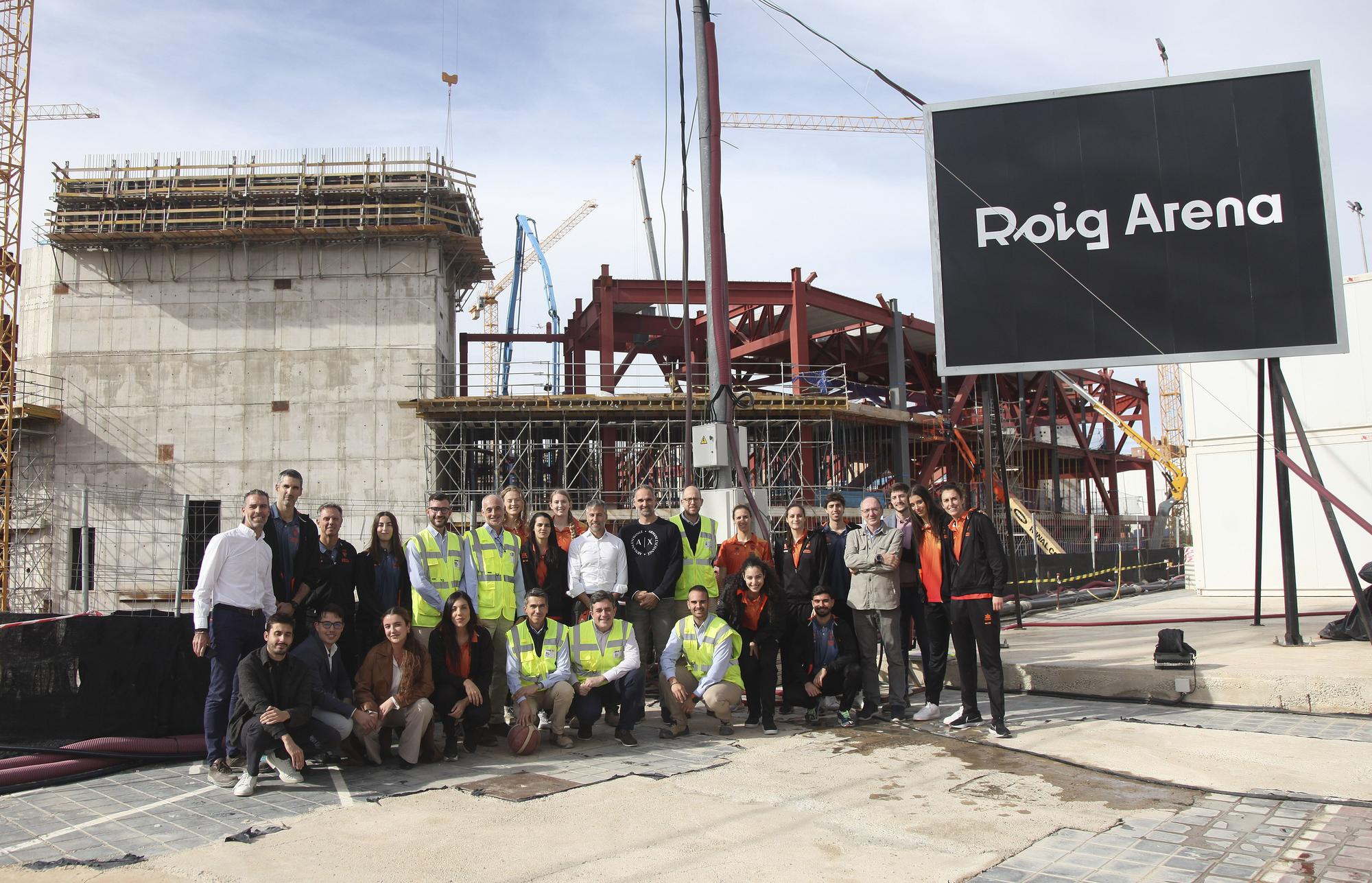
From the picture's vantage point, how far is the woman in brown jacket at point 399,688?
6414mm

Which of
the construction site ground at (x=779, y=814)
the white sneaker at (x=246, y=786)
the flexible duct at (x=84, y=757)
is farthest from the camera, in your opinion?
the flexible duct at (x=84, y=757)

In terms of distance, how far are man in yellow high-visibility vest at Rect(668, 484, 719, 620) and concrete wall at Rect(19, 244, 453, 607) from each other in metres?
24.7

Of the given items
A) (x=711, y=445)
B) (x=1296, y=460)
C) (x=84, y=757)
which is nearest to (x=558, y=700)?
(x=84, y=757)

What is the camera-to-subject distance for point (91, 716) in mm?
6742

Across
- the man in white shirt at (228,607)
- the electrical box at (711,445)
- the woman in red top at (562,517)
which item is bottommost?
the man in white shirt at (228,607)

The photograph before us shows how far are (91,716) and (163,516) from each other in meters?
27.5

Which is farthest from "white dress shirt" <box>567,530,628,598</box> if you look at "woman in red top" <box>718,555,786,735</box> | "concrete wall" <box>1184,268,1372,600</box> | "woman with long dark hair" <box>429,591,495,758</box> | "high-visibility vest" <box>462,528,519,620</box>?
"concrete wall" <box>1184,268,1372,600</box>

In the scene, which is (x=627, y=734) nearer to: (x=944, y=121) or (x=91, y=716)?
(x=91, y=716)

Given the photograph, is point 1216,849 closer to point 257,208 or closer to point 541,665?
point 541,665

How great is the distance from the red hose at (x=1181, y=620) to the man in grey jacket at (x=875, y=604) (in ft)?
17.8

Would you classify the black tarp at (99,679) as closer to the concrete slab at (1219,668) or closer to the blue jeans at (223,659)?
the blue jeans at (223,659)

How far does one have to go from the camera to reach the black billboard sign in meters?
9.11

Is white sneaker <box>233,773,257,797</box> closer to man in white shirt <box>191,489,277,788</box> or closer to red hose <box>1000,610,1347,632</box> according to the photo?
man in white shirt <box>191,489,277,788</box>

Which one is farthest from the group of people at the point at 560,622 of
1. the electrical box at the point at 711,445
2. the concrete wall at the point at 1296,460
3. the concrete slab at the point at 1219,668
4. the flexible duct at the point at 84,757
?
the concrete wall at the point at 1296,460
